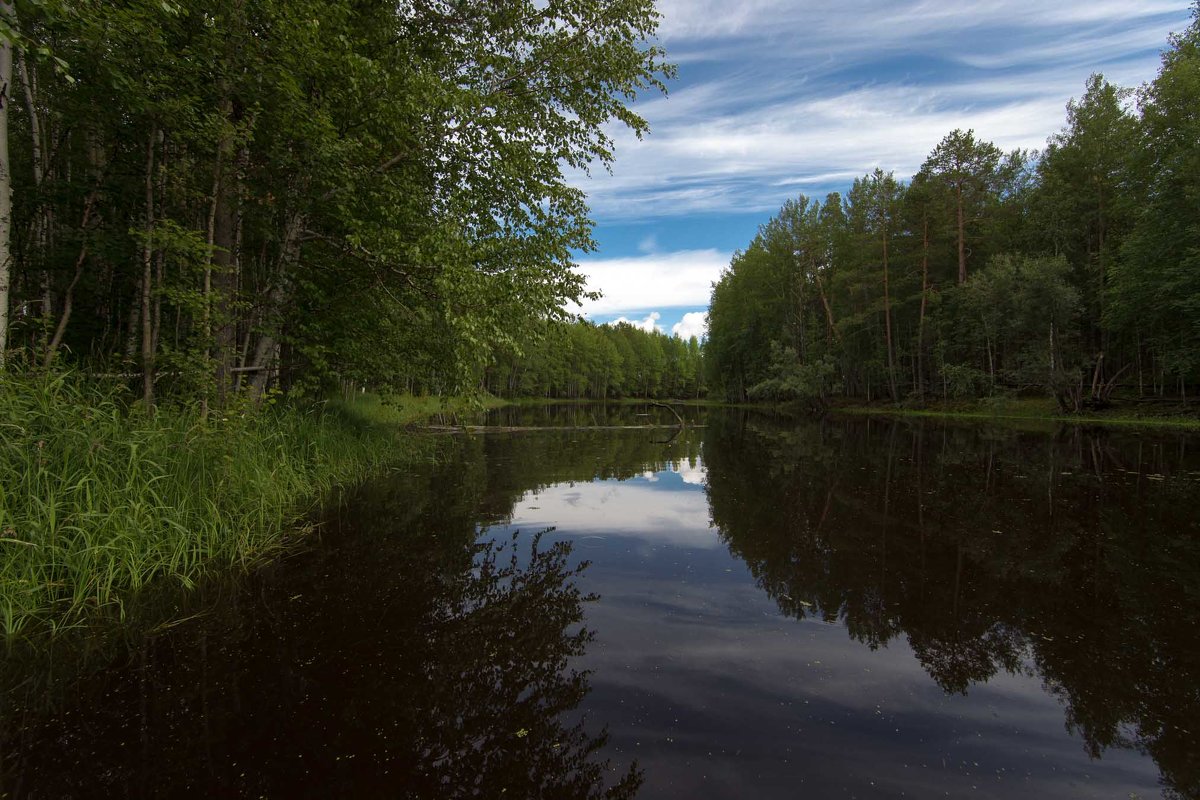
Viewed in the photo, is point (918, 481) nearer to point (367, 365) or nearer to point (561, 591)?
point (561, 591)

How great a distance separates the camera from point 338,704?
125 inches

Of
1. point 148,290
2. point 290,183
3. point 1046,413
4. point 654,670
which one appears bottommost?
point 654,670

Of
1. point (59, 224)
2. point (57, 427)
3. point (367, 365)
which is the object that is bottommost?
point (57, 427)

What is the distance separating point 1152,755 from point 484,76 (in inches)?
490

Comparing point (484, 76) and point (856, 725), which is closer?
point (856, 725)

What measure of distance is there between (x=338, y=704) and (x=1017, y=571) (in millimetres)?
7008

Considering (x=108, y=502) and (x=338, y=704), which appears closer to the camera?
(x=338, y=704)

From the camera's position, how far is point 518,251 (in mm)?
9312

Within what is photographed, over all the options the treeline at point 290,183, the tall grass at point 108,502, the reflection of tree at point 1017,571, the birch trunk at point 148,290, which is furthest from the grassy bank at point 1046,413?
the birch trunk at point 148,290

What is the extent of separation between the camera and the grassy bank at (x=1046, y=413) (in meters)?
24.2

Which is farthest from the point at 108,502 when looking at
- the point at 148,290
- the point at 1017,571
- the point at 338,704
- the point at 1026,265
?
the point at 1026,265

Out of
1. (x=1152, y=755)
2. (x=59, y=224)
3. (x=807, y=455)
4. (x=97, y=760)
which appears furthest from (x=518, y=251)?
(x=807, y=455)

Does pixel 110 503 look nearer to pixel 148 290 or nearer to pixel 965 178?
pixel 148 290

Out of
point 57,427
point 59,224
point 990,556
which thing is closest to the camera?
point 57,427
